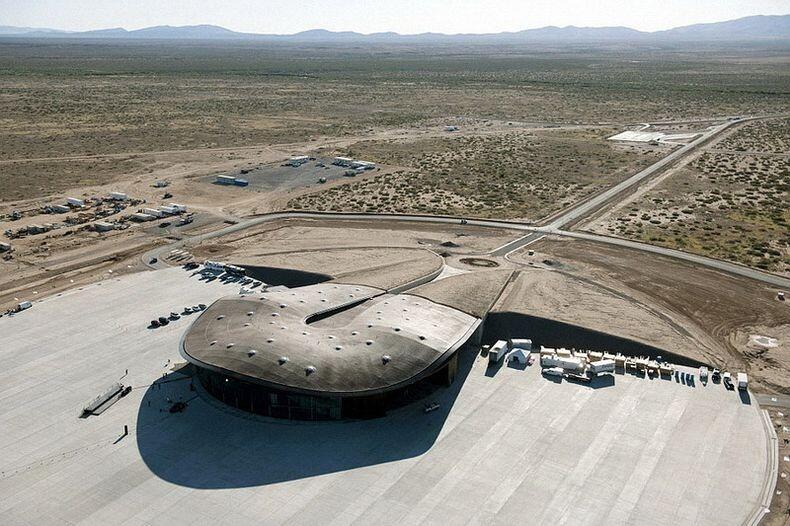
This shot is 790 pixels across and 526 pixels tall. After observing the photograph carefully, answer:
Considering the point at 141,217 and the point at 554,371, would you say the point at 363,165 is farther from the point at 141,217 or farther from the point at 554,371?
the point at 554,371

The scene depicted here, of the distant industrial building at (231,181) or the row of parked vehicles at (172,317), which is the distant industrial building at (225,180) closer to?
the distant industrial building at (231,181)

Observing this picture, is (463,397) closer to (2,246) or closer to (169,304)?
(169,304)

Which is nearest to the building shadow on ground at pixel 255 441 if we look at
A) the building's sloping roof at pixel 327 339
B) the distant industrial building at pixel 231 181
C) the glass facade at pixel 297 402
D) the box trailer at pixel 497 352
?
the glass facade at pixel 297 402

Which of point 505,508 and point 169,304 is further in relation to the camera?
point 169,304

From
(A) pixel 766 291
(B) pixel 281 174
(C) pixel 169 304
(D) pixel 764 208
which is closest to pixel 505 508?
(C) pixel 169 304

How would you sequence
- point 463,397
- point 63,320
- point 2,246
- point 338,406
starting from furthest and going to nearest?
point 2,246
point 63,320
point 463,397
point 338,406

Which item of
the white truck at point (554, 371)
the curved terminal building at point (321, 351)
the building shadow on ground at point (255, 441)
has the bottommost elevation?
the white truck at point (554, 371)
